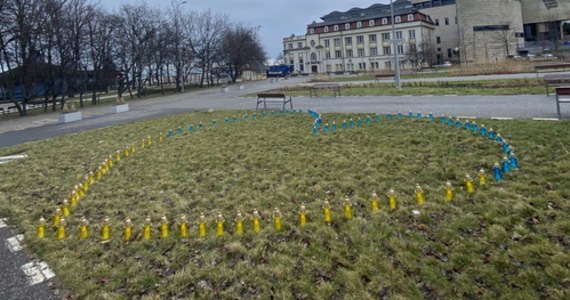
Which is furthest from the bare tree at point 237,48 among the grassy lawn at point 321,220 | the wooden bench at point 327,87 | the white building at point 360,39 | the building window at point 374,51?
the grassy lawn at point 321,220

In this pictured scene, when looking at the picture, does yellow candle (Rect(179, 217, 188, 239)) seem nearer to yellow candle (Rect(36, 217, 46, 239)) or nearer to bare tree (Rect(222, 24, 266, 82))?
yellow candle (Rect(36, 217, 46, 239))

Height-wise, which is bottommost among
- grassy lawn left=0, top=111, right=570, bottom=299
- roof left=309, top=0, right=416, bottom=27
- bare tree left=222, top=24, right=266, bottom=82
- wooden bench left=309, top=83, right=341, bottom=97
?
grassy lawn left=0, top=111, right=570, bottom=299

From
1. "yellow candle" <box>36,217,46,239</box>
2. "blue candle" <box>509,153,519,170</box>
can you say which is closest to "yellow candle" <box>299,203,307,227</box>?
"yellow candle" <box>36,217,46,239</box>

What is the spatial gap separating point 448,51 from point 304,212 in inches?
3745

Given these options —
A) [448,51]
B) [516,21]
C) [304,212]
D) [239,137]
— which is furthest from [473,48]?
[304,212]

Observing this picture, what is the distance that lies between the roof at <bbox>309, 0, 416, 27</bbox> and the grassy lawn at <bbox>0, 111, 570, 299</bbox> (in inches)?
3467

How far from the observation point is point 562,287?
9.62ft

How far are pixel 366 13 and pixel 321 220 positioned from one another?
10426cm

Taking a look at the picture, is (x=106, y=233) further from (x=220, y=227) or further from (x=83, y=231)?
(x=220, y=227)

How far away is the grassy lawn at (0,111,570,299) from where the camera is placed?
331 centimetres

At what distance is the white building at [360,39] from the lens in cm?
8438

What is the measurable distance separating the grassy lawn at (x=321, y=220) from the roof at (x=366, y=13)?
8807cm

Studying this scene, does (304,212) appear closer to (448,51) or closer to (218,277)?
(218,277)

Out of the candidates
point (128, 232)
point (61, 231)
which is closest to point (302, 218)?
point (128, 232)
